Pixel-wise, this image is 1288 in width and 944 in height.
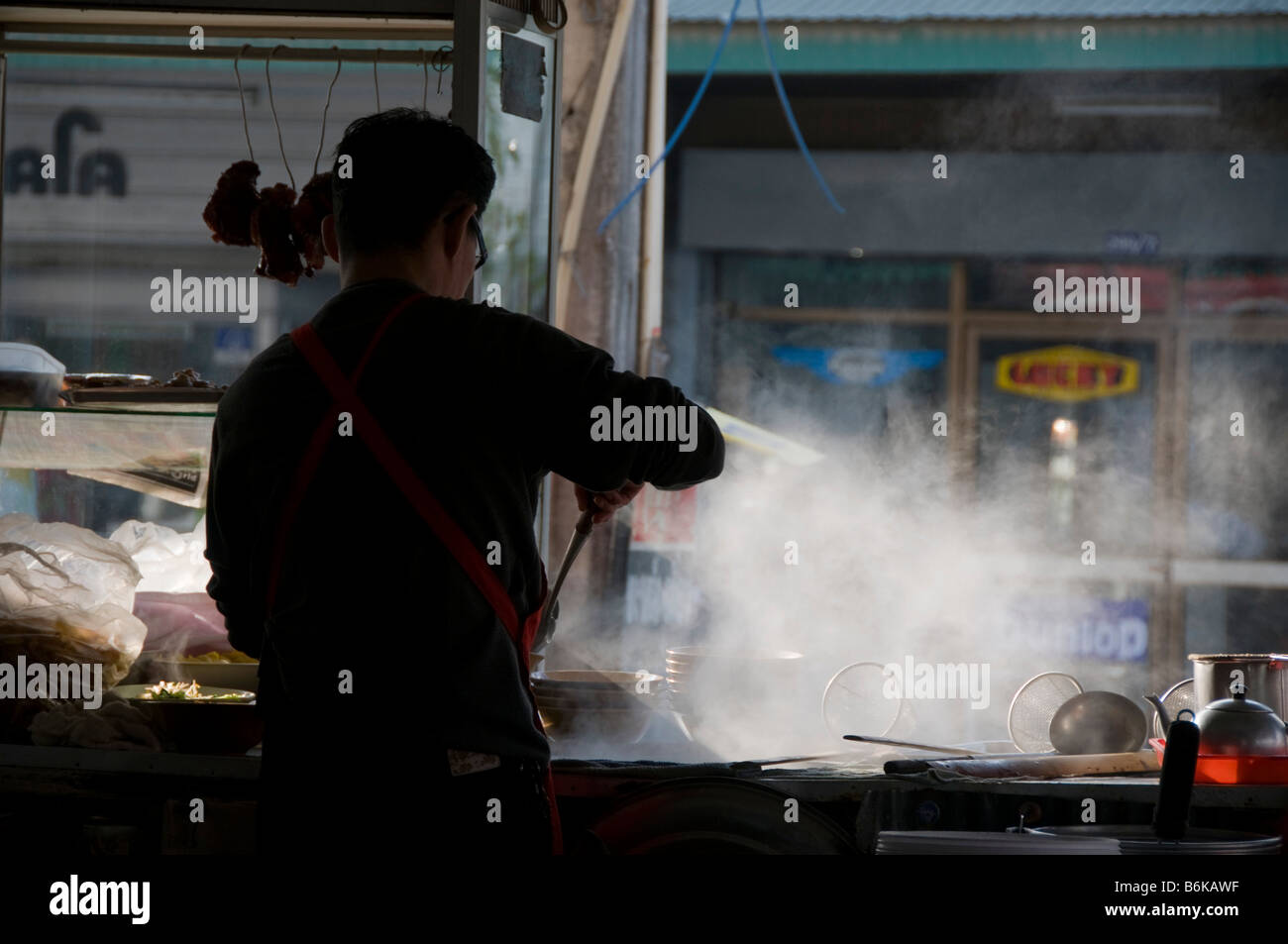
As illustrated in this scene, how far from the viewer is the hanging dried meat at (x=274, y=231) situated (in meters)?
2.78

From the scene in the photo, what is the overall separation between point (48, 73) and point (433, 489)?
4076 mm

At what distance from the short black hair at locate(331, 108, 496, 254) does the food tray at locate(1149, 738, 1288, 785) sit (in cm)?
169

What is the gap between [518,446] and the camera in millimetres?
1788

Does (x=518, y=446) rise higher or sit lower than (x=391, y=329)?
lower

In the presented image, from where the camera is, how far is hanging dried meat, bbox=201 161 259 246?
280 centimetres

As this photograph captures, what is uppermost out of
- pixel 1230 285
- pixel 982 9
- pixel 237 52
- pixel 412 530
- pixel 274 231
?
pixel 982 9

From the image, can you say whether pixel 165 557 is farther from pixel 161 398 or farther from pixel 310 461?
pixel 310 461

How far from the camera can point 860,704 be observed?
9.62ft

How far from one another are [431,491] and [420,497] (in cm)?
2

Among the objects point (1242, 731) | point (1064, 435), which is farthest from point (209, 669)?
point (1064, 435)

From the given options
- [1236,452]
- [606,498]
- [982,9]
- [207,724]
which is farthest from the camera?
[1236,452]

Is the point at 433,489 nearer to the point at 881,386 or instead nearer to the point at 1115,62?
the point at 881,386
